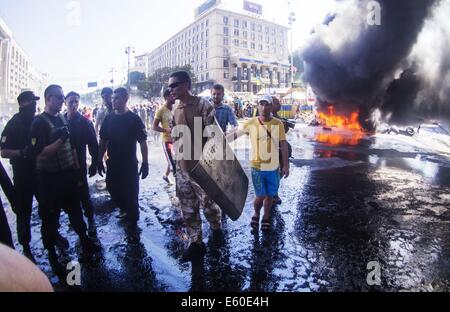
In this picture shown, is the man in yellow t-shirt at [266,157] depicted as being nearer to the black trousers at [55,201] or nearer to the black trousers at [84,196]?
the black trousers at [84,196]

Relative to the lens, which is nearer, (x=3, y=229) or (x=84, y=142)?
(x=3, y=229)

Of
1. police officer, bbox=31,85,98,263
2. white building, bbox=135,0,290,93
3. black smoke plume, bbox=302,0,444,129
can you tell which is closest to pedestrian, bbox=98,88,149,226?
police officer, bbox=31,85,98,263

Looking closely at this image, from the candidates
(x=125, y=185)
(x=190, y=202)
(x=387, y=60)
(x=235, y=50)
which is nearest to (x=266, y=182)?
(x=190, y=202)

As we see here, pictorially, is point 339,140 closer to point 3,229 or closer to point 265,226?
point 265,226

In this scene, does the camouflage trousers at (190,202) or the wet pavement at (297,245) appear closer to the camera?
the wet pavement at (297,245)

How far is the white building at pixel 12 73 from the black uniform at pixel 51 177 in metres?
49.6

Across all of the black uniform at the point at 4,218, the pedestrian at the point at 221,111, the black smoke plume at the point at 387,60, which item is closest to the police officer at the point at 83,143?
the black uniform at the point at 4,218

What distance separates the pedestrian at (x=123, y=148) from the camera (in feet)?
13.4

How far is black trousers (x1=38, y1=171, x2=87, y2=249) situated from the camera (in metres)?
3.13

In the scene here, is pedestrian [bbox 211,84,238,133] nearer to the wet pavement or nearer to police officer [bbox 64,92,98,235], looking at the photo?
the wet pavement

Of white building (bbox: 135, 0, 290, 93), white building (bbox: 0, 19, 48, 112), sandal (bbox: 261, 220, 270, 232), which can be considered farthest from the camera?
white building (bbox: 135, 0, 290, 93)

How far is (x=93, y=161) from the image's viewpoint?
169 inches

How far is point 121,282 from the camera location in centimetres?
281

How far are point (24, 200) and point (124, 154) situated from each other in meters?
1.25
